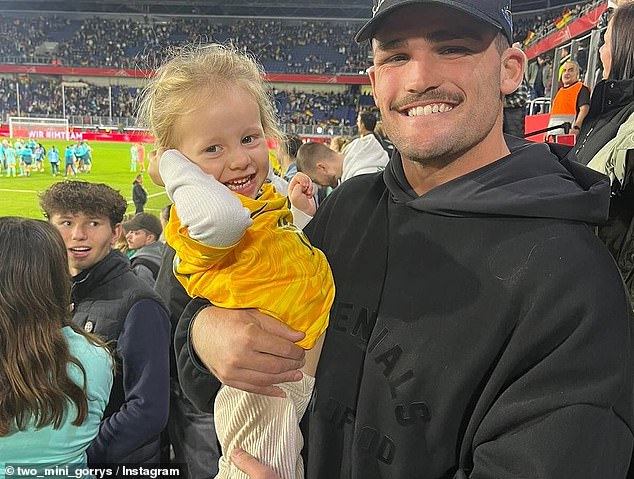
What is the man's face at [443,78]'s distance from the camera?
4.11 feet

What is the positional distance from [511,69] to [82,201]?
7.83ft

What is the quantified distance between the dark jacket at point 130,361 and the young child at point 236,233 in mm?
1094

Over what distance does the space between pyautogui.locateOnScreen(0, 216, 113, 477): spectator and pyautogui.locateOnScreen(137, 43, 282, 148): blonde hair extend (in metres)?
0.71

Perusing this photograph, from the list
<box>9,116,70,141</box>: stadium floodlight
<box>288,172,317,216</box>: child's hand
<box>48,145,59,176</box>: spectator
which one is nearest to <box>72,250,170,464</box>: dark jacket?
<box>288,172,317,216</box>: child's hand

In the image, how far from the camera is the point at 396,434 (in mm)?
1178

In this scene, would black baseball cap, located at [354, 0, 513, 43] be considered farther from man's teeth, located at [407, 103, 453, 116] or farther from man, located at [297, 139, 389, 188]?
man, located at [297, 139, 389, 188]

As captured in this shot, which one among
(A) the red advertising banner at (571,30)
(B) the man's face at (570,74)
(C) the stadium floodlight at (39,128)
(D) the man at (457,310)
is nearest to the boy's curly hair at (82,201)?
(D) the man at (457,310)

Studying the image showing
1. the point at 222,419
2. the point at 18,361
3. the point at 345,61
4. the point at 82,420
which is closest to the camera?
the point at 222,419

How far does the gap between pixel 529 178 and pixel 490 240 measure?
167 millimetres

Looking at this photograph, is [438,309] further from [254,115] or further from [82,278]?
[82,278]

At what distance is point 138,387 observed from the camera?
2.43 meters

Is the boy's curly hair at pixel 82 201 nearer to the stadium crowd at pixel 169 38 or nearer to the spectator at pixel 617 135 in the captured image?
the spectator at pixel 617 135

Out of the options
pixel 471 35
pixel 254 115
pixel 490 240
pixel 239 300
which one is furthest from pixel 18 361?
pixel 471 35

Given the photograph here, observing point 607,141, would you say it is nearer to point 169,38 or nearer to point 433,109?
point 433,109
